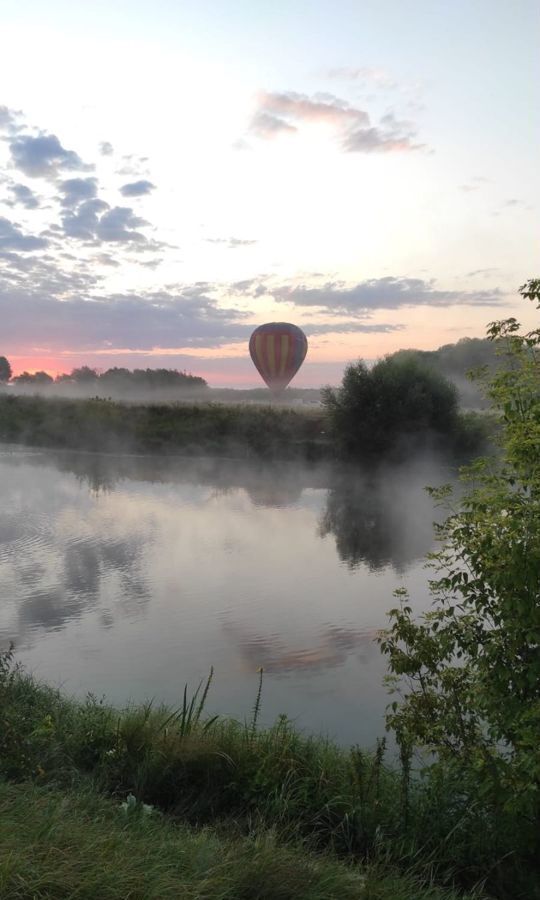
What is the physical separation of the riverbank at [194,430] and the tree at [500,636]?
34770mm

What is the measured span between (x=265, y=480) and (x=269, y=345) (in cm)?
2585

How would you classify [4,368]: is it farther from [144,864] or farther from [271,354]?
[144,864]

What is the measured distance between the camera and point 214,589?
48.5 ft

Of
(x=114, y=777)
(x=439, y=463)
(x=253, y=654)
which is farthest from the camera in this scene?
(x=439, y=463)

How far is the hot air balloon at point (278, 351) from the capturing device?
58781 mm

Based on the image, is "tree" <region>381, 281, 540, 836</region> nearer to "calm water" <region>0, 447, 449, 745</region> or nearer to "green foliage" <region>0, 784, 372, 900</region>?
"green foliage" <region>0, 784, 372, 900</region>

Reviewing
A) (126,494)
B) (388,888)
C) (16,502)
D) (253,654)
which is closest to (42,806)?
(388,888)

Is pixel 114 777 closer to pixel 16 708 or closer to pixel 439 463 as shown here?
pixel 16 708

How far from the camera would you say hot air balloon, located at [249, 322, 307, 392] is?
58.8 m

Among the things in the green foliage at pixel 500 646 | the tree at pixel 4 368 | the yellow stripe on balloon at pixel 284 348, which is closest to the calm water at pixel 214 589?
the green foliage at pixel 500 646

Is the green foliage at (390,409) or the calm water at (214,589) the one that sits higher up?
the green foliage at (390,409)

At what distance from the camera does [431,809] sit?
5.62 meters

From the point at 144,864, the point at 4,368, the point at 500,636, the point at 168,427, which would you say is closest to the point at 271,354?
the point at 168,427

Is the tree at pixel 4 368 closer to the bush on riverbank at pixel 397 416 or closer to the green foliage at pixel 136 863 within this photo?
the bush on riverbank at pixel 397 416
